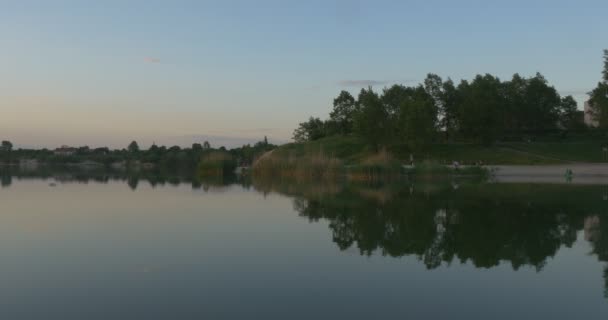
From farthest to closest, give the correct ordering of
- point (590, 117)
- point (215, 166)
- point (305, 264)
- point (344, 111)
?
point (590, 117) → point (344, 111) → point (215, 166) → point (305, 264)

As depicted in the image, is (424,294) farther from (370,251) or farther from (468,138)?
(468,138)

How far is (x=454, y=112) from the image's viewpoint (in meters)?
74.8

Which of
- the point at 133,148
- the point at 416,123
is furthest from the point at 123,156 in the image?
the point at 416,123

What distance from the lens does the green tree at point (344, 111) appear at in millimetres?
82125

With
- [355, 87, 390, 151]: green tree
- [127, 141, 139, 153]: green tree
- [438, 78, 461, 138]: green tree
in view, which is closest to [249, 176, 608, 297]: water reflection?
[355, 87, 390, 151]: green tree

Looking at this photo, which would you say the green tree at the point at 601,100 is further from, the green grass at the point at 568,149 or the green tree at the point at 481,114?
the green tree at the point at 481,114

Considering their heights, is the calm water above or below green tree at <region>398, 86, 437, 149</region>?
below

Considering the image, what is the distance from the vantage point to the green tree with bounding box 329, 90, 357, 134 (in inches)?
3233

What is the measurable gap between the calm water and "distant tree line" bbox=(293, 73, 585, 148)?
4878 centimetres

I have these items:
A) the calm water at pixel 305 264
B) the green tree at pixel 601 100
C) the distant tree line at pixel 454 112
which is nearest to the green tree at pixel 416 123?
the distant tree line at pixel 454 112

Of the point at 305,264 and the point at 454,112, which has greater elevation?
the point at 454,112

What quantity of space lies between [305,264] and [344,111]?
7371 cm

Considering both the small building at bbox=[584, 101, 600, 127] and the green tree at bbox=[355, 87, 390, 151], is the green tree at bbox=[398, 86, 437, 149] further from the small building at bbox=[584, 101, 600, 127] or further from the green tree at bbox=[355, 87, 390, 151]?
the small building at bbox=[584, 101, 600, 127]

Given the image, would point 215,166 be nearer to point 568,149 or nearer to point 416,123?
point 416,123
